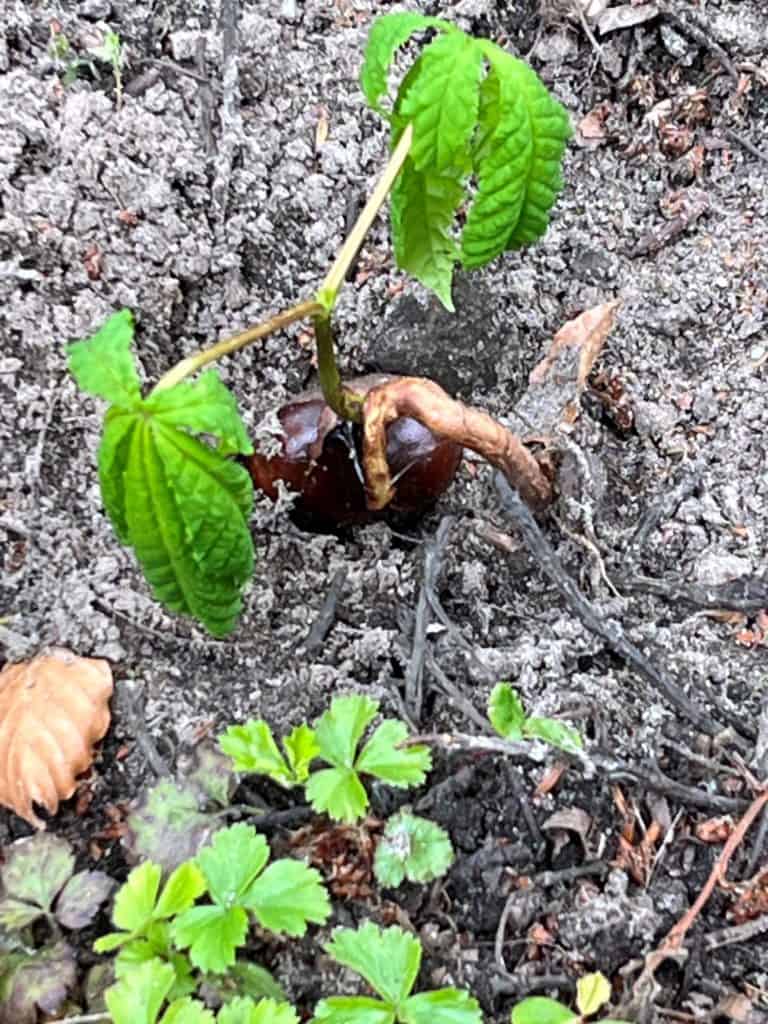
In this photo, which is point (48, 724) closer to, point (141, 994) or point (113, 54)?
point (141, 994)

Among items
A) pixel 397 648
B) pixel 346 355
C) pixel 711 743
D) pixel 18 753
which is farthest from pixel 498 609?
pixel 18 753

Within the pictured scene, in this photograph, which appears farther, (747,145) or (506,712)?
(747,145)

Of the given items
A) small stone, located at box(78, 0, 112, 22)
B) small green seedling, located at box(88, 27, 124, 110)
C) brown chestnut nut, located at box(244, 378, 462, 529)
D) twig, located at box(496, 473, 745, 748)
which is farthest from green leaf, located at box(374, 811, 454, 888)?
small stone, located at box(78, 0, 112, 22)

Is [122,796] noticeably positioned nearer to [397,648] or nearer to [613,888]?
[397,648]

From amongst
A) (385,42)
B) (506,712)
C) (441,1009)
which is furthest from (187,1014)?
(385,42)

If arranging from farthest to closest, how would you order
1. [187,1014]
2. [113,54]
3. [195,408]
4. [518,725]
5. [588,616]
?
1. [113,54]
2. [588,616]
3. [518,725]
4. [187,1014]
5. [195,408]

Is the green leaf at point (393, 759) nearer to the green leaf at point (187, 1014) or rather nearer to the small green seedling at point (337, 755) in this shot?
the small green seedling at point (337, 755)
